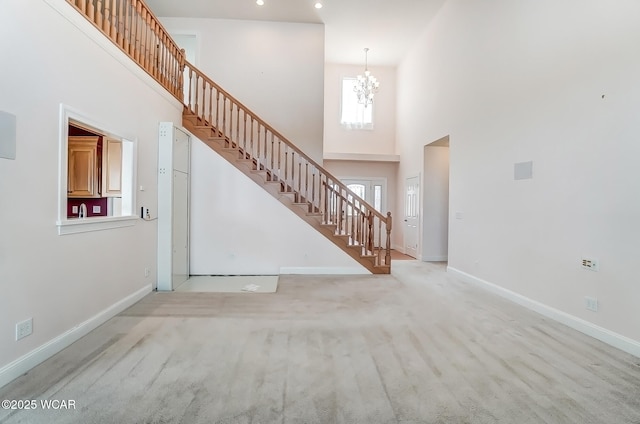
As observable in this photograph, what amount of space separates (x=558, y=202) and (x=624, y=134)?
0.92 meters

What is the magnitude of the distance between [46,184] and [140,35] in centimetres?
257

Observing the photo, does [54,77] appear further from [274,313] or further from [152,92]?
[274,313]

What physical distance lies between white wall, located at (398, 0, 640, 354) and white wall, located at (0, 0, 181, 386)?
491 centimetres

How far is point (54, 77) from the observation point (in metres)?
2.53

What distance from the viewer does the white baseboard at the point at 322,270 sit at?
5598mm

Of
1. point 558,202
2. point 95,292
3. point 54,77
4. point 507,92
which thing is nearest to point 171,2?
point 54,77

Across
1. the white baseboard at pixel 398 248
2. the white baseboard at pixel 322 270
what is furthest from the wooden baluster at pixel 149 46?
the white baseboard at pixel 398 248

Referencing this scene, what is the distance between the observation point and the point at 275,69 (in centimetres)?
700

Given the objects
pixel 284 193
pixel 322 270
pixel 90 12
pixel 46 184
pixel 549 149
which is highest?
pixel 90 12

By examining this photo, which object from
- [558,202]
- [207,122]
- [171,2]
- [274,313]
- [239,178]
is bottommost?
[274,313]

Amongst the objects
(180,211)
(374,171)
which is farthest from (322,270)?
(374,171)

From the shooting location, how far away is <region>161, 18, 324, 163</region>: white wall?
691 centimetres

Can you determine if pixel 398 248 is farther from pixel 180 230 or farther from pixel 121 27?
pixel 121 27

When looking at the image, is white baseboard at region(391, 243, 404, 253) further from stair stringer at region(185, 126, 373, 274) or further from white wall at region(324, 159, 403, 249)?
stair stringer at region(185, 126, 373, 274)
